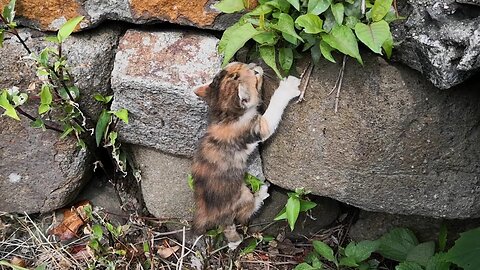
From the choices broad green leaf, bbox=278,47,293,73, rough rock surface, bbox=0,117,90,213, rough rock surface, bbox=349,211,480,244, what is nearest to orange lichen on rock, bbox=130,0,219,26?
broad green leaf, bbox=278,47,293,73

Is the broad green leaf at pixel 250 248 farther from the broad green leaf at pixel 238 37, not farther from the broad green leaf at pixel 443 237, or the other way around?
the broad green leaf at pixel 238 37

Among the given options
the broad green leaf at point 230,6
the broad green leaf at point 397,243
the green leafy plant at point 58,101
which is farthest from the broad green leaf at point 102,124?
the broad green leaf at point 397,243

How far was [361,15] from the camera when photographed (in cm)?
269

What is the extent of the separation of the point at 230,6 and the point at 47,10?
86 cm

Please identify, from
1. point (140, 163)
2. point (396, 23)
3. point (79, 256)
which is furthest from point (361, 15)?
point (79, 256)

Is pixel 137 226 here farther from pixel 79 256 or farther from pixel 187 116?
pixel 187 116

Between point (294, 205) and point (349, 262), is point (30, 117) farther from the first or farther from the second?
point (349, 262)

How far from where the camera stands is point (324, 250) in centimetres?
324

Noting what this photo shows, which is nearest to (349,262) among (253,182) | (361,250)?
(361,250)

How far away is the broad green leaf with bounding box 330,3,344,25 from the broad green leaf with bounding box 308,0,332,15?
0.08 feet

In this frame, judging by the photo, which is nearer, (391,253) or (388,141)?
(388,141)

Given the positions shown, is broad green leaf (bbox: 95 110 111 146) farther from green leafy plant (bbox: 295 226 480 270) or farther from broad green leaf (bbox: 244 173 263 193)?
green leafy plant (bbox: 295 226 480 270)

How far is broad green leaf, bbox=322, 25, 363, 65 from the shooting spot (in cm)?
259

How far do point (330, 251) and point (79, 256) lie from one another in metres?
1.29
